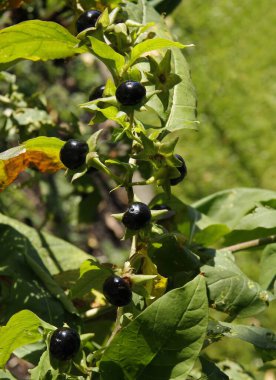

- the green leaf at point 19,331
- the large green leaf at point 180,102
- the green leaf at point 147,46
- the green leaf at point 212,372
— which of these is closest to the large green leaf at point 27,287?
the green leaf at point 19,331

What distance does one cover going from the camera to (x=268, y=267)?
5.45 feet

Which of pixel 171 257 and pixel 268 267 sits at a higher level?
pixel 171 257

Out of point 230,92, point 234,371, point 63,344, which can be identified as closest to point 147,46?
point 63,344

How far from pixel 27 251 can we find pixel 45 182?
103 centimetres

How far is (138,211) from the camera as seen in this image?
3.82ft

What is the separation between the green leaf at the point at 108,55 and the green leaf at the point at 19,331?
1.52 feet

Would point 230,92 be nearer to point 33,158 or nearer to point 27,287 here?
point 27,287

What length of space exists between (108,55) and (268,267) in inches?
28.1

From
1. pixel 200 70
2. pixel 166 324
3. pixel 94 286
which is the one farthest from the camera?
pixel 200 70

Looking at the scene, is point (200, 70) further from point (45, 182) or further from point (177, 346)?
point (177, 346)

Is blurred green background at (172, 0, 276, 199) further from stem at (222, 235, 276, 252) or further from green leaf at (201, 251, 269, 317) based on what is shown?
green leaf at (201, 251, 269, 317)

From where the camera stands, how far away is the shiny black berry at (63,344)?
1152 mm

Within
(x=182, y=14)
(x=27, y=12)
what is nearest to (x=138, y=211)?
(x=27, y=12)

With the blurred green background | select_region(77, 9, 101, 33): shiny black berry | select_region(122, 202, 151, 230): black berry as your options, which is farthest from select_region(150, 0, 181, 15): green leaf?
the blurred green background
